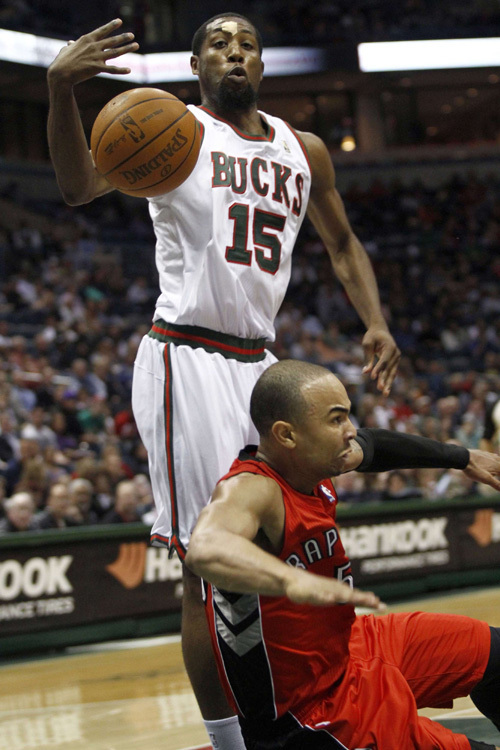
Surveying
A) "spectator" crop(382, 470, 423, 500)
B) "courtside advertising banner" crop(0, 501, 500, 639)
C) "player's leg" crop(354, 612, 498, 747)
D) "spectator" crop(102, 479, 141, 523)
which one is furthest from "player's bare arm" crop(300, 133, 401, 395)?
"spectator" crop(382, 470, 423, 500)

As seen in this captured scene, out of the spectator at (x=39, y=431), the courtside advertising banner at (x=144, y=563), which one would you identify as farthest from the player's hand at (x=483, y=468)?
the spectator at (x=39, y=431)

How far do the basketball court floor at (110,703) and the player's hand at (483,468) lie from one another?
4.21 feet

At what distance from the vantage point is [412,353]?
52.6 feet

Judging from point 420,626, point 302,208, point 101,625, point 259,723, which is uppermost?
point 302,208

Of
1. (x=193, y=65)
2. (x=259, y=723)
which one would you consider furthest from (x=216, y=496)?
(x=193, y=65)

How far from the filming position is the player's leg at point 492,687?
2.61 meters

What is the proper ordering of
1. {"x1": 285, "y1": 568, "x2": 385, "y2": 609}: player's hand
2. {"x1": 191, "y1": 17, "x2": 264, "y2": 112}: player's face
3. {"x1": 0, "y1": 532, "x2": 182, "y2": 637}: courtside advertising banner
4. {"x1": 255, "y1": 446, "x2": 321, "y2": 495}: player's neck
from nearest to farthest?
{"x1": 285, "y1": 568, "x2": 385, "y2": 609}: player's hand < {"x1": 255, "y1": 446, "x2": 321, "y2": 495}: player's neck < {"x1": 191, "y1": 17, "x2": 264, "y2": 112}: player's face < {"x1": 0, "y1": 532, "x2": 182, "y2": 637}: courtside advertising banner

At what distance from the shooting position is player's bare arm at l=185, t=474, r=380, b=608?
1.83 metres

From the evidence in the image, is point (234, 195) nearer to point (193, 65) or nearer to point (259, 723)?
point (193, 65)

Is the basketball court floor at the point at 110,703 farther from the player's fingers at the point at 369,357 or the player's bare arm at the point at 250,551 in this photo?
the player's bare arm at the point at 250,551

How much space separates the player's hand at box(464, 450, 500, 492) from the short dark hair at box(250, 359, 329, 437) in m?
0.71

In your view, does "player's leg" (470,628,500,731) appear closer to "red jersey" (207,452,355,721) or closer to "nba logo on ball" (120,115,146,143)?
"red jersey" (207,452,355,721)

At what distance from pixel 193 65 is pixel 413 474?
7.76m

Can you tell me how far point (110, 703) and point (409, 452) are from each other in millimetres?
2895
